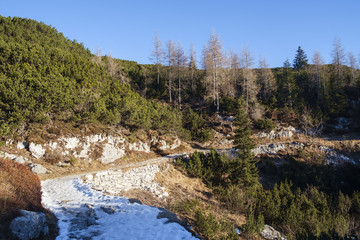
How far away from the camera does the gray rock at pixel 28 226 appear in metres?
4.72

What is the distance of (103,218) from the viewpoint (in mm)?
7277

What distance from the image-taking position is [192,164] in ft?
55.2

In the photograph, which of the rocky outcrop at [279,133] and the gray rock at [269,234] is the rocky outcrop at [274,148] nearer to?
the rocky outcrop at [279,133]

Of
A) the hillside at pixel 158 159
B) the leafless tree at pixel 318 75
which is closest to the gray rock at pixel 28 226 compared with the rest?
the hillside at pixel 158 159

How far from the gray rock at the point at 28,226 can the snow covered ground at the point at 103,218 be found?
73 centimetres

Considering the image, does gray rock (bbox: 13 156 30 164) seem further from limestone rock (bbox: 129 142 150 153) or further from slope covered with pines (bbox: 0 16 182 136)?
limestone rock (bbox: 129 142 150 153)

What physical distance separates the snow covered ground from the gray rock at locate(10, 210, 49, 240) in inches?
28.8

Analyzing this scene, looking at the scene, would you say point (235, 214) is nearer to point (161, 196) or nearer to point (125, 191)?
point (161, 196)

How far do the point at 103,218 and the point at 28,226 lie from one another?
276 centimetres

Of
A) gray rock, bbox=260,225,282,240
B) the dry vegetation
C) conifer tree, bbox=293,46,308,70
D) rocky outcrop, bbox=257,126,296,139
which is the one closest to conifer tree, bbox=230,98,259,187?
gray rock, bbox=260,225,282,240

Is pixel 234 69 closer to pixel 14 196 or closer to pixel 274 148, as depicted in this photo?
pixel 274 148

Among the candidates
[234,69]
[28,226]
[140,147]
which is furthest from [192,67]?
[28,226]

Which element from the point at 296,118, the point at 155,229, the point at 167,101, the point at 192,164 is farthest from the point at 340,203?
the point at 167,101

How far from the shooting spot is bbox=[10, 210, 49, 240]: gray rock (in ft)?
15.5
